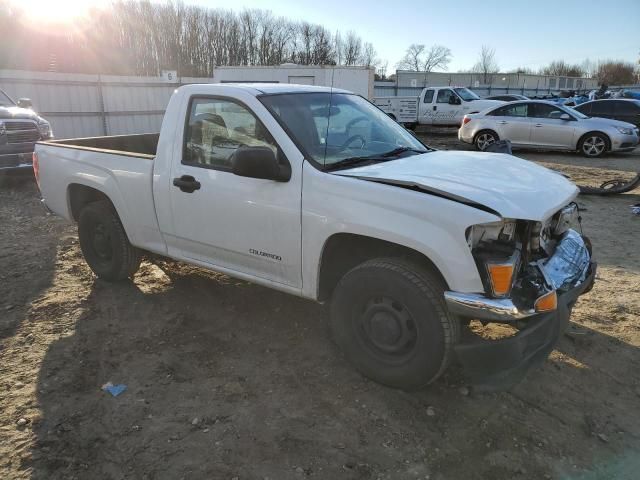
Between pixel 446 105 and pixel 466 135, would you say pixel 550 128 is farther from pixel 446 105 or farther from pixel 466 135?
pixel 446 105

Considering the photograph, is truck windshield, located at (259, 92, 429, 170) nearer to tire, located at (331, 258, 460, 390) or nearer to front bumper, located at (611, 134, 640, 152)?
tire, located at (331, 258, 460, 390)

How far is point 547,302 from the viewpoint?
2.76m

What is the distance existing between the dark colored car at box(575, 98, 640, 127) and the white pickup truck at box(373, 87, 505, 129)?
335cm

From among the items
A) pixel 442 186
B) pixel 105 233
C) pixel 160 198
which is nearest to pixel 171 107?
pixel 160 198

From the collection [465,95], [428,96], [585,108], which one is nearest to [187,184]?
[585,108]

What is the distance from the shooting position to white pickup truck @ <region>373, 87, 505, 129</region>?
20.0m

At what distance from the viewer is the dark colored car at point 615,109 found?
55.8 ft

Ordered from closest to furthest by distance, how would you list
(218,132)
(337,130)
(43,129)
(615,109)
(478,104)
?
(337,130)
(218,132)
(43,129)
(615,109)
(478,104)

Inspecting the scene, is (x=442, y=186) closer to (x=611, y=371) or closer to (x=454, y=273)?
(x=454, y=273)

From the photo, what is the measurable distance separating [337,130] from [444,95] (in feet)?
59.7

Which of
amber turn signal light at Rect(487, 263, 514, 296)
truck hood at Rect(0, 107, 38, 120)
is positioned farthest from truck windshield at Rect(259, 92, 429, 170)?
truck hood at Rect(0, 107, 38, 120)

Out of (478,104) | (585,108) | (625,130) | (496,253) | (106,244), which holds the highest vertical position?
(478,104)

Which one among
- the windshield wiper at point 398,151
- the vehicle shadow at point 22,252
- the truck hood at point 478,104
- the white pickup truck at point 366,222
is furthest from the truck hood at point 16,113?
the truck hood at point 478,104

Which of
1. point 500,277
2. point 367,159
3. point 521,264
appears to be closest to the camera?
point 500,277
